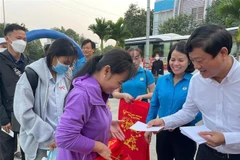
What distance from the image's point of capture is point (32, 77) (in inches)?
61.8

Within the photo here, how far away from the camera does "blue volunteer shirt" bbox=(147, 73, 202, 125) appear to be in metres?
1.89

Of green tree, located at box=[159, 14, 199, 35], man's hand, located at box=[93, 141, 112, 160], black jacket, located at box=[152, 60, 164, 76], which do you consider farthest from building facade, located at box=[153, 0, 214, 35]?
man's hand, located at box=[93, 141, 112, 160]

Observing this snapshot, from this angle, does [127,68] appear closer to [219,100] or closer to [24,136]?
[219,100]

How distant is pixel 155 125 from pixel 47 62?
2.96ft

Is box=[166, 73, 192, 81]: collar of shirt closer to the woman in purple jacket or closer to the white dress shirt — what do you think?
the white dress shirt

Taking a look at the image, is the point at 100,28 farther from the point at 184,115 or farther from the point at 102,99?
the point at 102,99

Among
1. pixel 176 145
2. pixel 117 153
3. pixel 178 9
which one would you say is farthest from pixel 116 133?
pixel 178 9

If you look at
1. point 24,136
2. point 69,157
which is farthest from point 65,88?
point 69,157

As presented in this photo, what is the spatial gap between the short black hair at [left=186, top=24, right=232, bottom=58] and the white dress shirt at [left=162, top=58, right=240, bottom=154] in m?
0.15

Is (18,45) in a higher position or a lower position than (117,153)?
higher

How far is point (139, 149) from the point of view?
238 cm

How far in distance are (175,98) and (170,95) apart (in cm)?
5

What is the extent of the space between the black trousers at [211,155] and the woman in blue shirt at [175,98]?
0.39m

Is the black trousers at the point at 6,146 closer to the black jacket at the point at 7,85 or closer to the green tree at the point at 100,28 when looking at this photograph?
the black jacket at the point at 7,85
